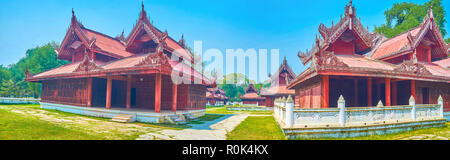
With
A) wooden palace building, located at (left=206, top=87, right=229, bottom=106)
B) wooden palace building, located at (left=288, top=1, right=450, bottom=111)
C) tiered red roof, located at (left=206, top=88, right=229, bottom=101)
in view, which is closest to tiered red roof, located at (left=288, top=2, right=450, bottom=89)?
wooden palace building, located at (left=288, top=1, right=450, bottom=111)

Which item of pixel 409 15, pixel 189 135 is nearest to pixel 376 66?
pixel 189 135

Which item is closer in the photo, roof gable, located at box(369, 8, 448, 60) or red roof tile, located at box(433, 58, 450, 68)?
roof gable, located at box(369, 8, 448, 60)

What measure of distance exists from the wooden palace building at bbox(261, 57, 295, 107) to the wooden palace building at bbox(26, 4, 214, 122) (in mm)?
17244

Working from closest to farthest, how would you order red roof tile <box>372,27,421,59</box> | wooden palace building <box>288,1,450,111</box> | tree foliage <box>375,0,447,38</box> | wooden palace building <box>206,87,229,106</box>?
wooden palace building <box>288,1,450,111</box>, red roof tile <box>372,27,421,59</box>, tree foliage <box>375,0,447,38</box>, wooden palace building <box>206,87,229,106</box>

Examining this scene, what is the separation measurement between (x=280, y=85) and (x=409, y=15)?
22.7 meters

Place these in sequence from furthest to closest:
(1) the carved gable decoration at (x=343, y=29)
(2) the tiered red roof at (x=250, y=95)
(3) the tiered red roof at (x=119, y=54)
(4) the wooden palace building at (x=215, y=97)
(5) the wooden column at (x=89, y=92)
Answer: (4) the wooden palace building at (x=215, y=97) → (2) the tiered red roof at (x=250, y=95) → (5) the wooden column at (x=89, y=92) → (1) the carved gable decoration at (x=343, y=29) → (3) the tiered red roof at (x=119, y=54)

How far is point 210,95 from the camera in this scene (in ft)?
187

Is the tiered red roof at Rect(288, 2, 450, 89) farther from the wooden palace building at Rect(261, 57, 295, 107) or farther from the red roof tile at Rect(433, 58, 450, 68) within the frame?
the wooden palace building at Rect(261, 57, 295, 107)

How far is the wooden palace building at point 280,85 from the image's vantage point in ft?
112

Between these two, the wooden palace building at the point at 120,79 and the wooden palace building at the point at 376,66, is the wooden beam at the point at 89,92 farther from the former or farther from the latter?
the wooden palace building at the point at 376,66

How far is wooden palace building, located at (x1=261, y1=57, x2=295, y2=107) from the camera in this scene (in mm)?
34156

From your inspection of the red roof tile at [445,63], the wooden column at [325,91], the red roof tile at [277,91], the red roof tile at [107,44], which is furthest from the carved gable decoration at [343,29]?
the red roof tile at [277,91]

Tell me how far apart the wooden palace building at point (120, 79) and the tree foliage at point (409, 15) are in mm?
31946
